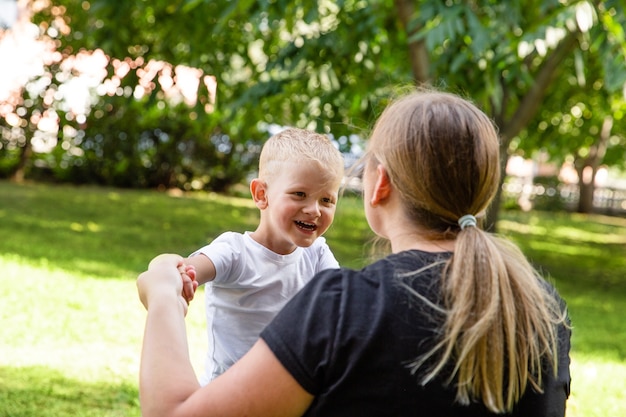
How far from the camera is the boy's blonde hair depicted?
262 centimetres

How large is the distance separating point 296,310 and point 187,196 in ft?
59.2

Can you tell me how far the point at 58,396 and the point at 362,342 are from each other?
344 centimetres

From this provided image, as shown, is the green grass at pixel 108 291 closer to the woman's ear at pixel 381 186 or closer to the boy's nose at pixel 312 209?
the boy's nose at pixel 312 209

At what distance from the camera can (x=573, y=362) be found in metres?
6.68

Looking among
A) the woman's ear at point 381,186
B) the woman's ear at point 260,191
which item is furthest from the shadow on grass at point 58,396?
the woman's ear at point 381,186

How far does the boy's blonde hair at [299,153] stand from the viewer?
2617 mm

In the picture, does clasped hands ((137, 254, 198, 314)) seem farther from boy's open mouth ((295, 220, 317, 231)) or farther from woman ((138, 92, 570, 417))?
boy's open mouth ((295, 220, 317, 231))

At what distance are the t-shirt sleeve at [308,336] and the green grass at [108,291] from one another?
0.86m

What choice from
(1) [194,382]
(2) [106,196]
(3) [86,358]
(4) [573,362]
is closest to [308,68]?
(4) [573,362]

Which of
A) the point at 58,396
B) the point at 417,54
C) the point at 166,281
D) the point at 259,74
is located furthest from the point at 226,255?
the point at 259,74

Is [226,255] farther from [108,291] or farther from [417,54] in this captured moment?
[417,54]

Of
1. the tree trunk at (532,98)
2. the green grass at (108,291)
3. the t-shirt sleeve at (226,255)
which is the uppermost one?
the tree trunk at (532,98)

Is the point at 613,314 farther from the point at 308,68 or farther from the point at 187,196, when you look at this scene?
the point at 187,196

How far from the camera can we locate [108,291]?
761 centimetres
